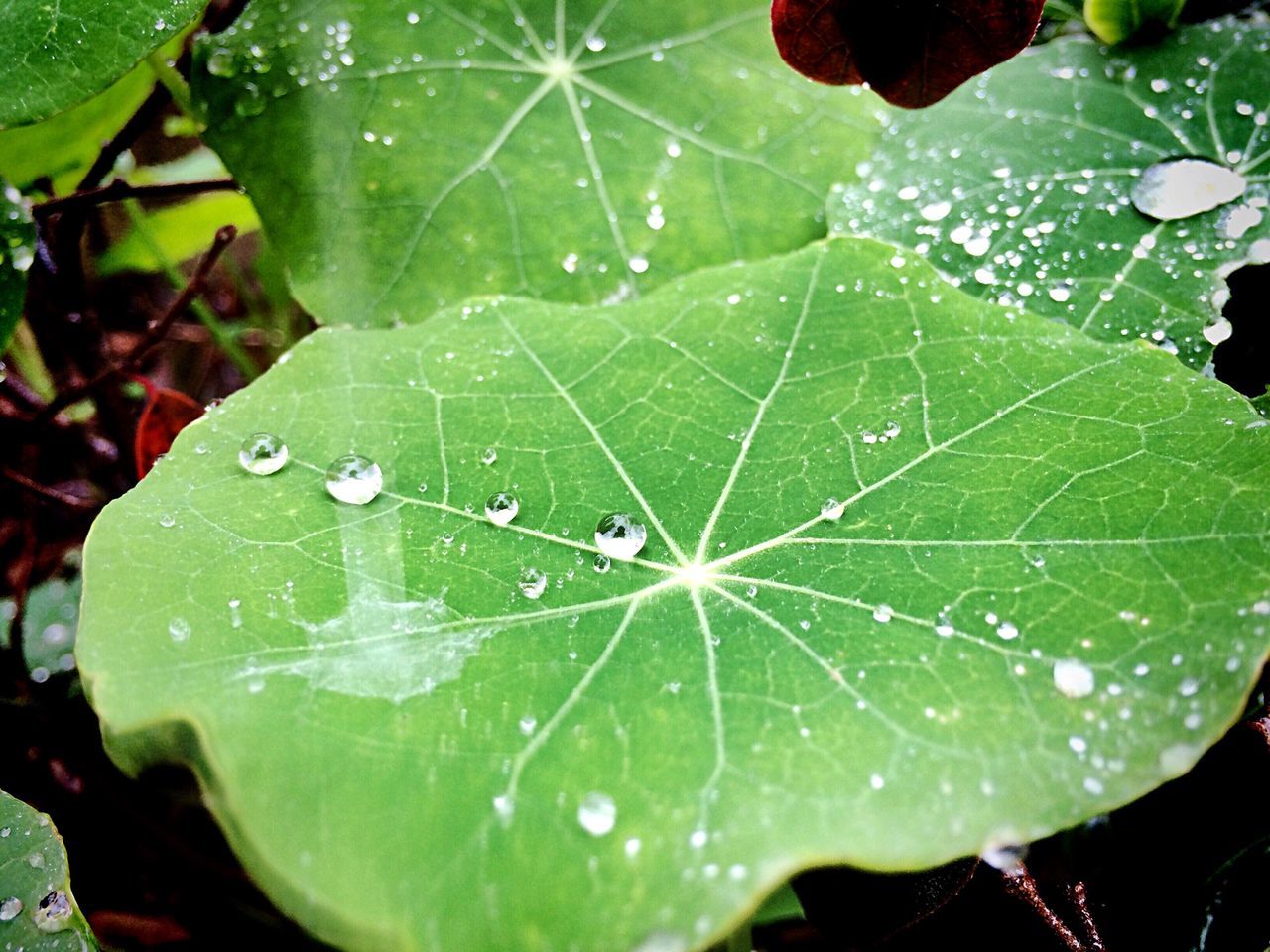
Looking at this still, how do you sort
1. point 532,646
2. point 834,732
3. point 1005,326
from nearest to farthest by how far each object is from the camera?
point 834,732 < point 532,646 < point 1005,326

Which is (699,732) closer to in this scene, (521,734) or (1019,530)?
(521,734)

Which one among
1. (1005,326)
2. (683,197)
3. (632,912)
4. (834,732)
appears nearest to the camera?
(632,912)

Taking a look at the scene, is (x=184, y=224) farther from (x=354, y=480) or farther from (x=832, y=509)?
(x=832, y=509)

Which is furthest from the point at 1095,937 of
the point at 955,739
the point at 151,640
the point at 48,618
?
the point at 48,618

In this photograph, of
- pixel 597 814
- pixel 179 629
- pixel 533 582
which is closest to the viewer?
pixel 597 814

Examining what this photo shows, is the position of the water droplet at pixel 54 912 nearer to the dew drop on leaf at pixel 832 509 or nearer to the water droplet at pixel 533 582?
the water droplet at pixel 533 582

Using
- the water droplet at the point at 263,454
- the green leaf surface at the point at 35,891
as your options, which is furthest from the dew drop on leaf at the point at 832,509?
the green leaf surface at the point at 35,891

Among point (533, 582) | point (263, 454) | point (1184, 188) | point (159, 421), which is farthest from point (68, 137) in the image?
point (1184, 188)
